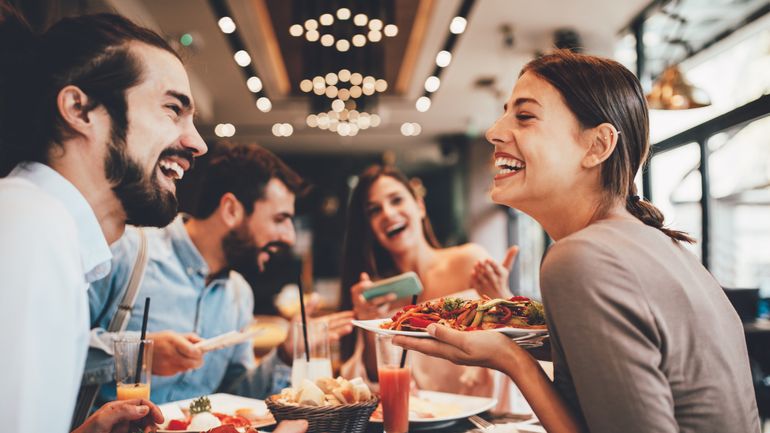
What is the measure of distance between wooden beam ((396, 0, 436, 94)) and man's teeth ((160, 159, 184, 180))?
4.48 metres

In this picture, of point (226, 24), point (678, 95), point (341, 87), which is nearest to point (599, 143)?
Result: point (678, 95)

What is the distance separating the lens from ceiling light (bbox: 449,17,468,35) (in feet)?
14.8

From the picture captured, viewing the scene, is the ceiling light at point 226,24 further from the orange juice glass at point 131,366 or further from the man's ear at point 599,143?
the man's ear at point 599,143

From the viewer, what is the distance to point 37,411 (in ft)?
3.62

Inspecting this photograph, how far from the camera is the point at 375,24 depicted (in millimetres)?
4926

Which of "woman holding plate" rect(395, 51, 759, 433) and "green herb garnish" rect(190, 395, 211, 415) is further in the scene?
"green herb garnish" rect(190, 395, 211, 415)

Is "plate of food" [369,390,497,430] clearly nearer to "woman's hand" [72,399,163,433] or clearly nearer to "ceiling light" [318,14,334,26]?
"woman's hand" [72,399,163,433]

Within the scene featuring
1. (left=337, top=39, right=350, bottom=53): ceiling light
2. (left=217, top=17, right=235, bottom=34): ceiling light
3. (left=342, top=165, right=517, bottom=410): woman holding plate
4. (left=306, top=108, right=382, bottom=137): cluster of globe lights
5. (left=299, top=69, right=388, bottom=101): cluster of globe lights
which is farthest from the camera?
(left=306, top=108, right=382, bottom=137): cluster of globe lights

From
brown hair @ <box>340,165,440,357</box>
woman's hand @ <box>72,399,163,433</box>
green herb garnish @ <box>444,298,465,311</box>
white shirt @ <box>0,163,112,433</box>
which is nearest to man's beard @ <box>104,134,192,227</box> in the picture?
white shirt @ <box>0,163,112,433</box>

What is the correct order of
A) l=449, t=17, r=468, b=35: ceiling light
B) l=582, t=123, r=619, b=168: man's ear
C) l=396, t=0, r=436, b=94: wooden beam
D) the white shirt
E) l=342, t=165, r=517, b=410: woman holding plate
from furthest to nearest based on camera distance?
1. l=396, t=0, r=436, b=94: wooden beam
2. l=449, t=17, r=468, b=35: ceiling light
3. l=342, t=165, r=517, b=410: woman holding plate
4. l=582, t=123, r=619, b=168: man's ear
5. the white shirt

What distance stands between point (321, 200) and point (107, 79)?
1248cm

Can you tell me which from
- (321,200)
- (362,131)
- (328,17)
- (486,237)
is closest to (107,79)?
(328,17)

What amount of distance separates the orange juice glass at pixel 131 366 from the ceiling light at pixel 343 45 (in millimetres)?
3990

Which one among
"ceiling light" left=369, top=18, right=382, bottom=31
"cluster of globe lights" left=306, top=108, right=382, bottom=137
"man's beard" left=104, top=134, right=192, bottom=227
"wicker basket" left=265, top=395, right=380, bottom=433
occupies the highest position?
"ceiling light" left=369, top=18, right=382, bottom=31
